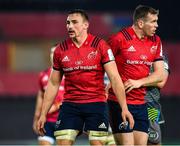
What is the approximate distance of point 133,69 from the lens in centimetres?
892

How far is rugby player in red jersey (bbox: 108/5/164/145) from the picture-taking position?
8906 mm

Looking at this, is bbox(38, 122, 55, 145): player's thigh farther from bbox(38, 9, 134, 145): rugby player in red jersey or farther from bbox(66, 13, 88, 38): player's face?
bbox(66, 13, 88, 38): player's face

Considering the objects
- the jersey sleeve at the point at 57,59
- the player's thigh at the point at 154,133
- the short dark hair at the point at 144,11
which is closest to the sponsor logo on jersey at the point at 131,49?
the short dark hair at the point at 144,11

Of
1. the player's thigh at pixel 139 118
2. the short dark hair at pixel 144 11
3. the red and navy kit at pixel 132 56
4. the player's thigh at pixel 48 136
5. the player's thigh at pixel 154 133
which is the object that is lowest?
the player's thigh at pixel 48 136

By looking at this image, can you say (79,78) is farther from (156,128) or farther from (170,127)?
(170,127)

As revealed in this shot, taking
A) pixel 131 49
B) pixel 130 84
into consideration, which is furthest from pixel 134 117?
pixel 131 49

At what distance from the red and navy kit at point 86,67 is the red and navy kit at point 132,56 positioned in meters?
0.37

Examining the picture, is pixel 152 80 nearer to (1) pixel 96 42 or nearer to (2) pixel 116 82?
(2) pixel 116 82

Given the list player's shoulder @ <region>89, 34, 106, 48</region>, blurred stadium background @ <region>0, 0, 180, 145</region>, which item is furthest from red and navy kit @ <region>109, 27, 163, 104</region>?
blurred stadium background @ <region>0, 0, 180, 145</region>

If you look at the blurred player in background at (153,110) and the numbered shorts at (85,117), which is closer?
the numbered shorts at (85,117)

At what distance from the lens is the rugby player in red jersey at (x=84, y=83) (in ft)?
27.9

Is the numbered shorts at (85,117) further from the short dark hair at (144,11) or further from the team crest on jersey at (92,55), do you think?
the short dark hair at (144,11)

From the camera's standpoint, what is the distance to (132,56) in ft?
29.2

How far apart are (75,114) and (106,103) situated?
18.2 inches
